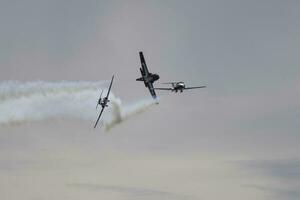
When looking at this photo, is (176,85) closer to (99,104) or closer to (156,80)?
(156,80)

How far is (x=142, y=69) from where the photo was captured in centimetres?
19412

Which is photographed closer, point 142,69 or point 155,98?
point 155,98

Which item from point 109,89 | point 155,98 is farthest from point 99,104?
point 155,98

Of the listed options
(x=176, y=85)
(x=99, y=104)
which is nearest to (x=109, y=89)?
(x=99, y=104)

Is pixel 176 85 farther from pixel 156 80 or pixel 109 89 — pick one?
pixel 109 89

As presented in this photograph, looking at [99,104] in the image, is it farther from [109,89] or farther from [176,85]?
[176,85]

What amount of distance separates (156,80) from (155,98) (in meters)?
8.91

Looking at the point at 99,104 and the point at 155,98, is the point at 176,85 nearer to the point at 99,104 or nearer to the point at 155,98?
the point at 155,98

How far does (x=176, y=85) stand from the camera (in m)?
185

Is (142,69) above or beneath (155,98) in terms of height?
above

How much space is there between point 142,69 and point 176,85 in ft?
49.6

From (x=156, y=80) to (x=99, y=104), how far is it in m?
19.9

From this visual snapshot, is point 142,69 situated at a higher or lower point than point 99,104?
higher

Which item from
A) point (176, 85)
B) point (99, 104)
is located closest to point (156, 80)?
point (176, 85)
